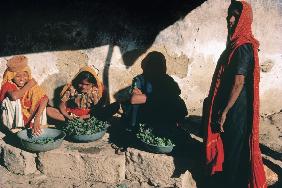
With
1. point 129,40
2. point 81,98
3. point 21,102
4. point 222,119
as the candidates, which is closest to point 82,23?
point 129,40

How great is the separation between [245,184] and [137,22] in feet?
10.4

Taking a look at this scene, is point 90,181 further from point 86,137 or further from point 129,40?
point 129,40

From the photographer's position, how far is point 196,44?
258 inches

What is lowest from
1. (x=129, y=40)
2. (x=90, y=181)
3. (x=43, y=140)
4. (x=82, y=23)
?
(x=90, y=181)

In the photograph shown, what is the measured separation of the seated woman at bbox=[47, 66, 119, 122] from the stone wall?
1.36 ft

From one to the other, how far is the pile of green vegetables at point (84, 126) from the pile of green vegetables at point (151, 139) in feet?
2.14

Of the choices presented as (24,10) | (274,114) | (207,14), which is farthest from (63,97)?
(274,114)

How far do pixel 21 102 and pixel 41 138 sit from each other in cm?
70

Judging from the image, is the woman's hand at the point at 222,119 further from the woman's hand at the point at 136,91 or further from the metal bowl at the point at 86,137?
the metal bowl at the point at 86,137

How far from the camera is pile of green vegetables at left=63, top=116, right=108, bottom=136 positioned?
219 inches

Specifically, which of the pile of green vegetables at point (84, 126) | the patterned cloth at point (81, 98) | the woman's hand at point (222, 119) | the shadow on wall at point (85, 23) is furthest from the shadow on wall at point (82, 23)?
the woman's hand at point (222, 119)

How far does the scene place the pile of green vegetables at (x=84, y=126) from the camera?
5.57 metres

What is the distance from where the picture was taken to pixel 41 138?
221 inches

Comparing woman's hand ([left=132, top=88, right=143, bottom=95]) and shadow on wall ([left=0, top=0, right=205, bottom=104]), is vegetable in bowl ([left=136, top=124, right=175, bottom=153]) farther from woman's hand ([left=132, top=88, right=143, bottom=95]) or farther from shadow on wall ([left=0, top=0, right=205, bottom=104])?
shadow on wall ([left=0, top=0, right=205, bottom=104])
